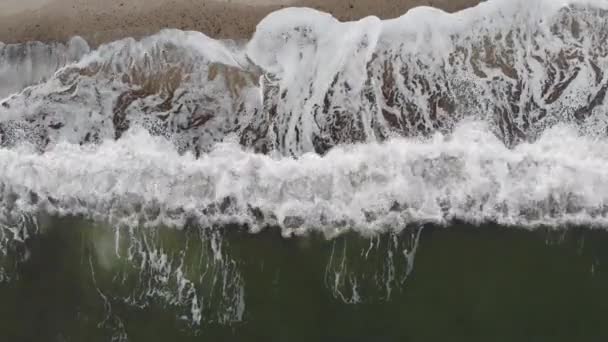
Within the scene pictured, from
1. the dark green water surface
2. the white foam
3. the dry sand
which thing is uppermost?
the dry sand

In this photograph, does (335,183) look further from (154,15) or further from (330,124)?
(154,15)

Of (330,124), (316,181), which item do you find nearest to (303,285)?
(316,181)

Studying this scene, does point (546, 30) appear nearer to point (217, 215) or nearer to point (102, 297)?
point (217, 215)

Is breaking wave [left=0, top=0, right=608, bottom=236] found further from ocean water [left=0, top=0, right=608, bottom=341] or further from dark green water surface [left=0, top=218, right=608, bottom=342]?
dark green water surface [left=0, top=218, right=608, bottom=342]

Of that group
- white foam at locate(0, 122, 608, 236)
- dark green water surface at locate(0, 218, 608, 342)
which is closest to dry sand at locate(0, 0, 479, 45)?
white foam at locate(0, 122, 608, 236)

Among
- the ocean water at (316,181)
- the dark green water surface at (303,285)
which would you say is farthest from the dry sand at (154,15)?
the dark green water surface at (303,285)

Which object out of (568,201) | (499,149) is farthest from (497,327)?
(499,149)
